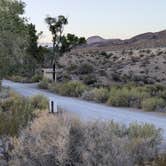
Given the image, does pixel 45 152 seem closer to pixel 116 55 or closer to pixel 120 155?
pixel 120 155

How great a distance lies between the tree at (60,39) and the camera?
5199 centimetres

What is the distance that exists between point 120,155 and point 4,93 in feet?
70.6

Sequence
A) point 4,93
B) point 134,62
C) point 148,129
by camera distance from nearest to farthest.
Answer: point 148,129
point 4,93
point 134,62

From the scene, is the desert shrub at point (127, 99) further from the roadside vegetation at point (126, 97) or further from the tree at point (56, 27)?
the tree at point (56, 27)

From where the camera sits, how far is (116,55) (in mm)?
77812

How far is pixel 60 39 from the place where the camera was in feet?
176

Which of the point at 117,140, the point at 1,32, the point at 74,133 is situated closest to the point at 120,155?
the point at 117,140

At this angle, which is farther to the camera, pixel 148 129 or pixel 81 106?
pixel 81 106

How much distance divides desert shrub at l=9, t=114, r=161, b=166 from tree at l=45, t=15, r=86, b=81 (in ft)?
136

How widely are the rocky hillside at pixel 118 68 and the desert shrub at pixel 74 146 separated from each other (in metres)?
33.7

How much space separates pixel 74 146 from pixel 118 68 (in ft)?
173

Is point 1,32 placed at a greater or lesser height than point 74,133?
greater

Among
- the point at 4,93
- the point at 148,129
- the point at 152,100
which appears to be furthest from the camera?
the point at 4,93

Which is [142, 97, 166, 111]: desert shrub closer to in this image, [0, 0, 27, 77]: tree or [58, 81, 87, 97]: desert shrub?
[0, 0, 27, 77]: tree
